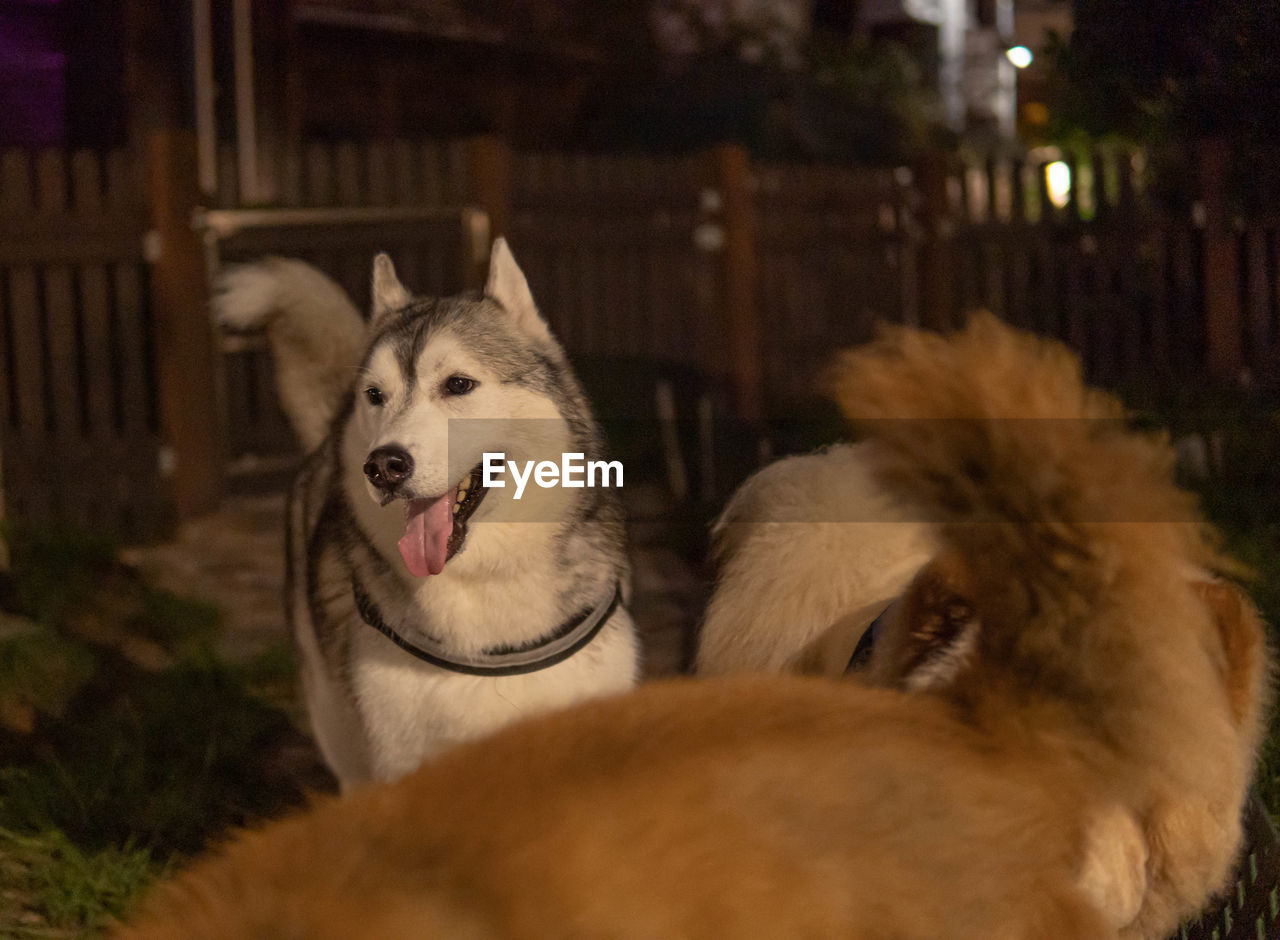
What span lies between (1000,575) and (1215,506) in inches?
162

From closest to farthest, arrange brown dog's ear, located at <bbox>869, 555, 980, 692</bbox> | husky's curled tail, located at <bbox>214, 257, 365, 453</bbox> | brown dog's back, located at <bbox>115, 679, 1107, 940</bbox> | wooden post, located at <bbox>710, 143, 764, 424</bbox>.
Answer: brown dog's back, located at <bbox>115, 679, 1107, 940</bbox>, brown dog's ear, located at <bbox>869, 555, 980, 692</bbox>, husky's curled tail, located at <bbox>214, 257, 365, 453</bbox>, wooden post, located at <bbox>710, 143, 764, 424</bbox>

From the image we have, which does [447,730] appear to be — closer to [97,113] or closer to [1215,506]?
[1215,506]

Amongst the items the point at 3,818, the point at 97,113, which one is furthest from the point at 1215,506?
the point at 97,113

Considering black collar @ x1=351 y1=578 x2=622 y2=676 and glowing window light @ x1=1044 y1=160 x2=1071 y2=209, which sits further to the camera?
glowing window light @ x1=1044 y1=160 x2=1071 y2=209

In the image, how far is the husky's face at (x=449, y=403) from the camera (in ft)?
8.36

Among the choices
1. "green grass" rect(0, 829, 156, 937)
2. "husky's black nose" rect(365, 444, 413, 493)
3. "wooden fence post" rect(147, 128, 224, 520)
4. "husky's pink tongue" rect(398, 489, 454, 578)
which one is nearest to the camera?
"husky's black nose" rect(365, 444, 413, 493)

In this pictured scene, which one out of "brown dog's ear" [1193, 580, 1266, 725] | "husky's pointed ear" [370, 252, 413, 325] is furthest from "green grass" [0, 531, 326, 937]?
"brown dog's ear" [1193, 580, 1266, 725]

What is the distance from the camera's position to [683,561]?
6426 millimetres

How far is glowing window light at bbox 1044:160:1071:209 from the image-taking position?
34.4 feet

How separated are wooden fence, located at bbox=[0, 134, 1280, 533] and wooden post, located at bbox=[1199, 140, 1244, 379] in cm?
2

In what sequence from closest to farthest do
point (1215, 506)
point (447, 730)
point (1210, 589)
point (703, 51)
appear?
point (1210, 589) < point (447, 730) < point (1215, 506) < point (703, 51)

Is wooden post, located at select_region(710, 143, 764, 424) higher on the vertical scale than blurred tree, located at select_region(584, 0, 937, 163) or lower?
lower

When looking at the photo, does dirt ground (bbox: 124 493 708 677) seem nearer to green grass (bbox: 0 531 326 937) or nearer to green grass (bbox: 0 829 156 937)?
green grass (bbox: 0 531 326 937)

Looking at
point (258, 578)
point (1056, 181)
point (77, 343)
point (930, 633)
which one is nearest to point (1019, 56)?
point (1056, 181)
